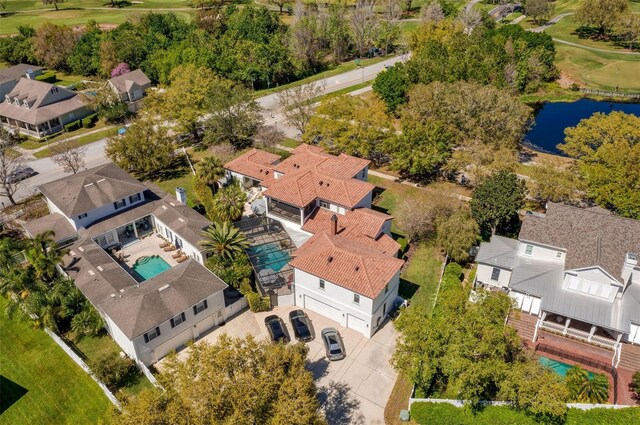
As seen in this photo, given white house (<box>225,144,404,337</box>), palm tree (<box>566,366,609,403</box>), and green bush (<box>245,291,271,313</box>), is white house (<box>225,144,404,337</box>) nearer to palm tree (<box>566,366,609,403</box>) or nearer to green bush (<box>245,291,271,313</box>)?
green bush (<box>245,291,271,313</box>)

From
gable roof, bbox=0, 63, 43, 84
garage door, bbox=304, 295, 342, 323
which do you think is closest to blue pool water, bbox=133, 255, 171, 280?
garage door, bbox=304, 295, 342, 323

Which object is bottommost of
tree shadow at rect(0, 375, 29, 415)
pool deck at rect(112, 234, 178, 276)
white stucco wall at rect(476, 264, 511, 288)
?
tree shadow at rect(0, 375, 29, 415)

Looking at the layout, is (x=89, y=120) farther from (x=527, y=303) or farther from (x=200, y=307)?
(x=527, y=303)

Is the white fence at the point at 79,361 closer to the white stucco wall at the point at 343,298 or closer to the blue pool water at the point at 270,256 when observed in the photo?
the blue pool water at the point at 270,256

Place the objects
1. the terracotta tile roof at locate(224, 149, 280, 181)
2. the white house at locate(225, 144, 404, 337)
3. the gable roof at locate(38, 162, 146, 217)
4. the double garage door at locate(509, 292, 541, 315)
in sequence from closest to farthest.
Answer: the white house at locate(225, 144, 404, 337) → the double garage door at locate(509, 292, 541, 315) → the gable roof at locate(38, 162, 146, 217) → the terracotta tile roof at locate(224, 149, 280, 181)

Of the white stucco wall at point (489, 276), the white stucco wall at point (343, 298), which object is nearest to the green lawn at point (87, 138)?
the white stucco wall at point (343, 298)

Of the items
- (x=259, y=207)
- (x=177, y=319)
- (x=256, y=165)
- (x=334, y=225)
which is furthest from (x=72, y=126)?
(x=334, y=225)
